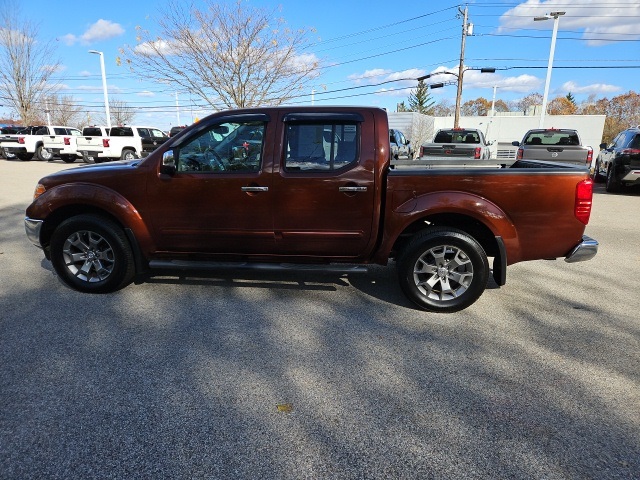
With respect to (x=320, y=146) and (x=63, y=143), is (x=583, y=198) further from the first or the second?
(x=63, y=143)

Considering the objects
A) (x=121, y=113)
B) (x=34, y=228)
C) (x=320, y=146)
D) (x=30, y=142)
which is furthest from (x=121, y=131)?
(x=121, y=113)

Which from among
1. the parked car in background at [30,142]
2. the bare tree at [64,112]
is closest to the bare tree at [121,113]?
the bare tree at [64,112]

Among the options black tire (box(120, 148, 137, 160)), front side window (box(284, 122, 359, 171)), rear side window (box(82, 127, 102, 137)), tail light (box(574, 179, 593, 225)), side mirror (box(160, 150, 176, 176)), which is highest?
rear side window (box(82, 127, 102, 137))

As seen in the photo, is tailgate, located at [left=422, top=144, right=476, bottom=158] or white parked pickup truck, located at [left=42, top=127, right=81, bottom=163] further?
white parked pickup truck, located at [left=42, top=127, right=81, bottom=163]

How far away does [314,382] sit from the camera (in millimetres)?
2865

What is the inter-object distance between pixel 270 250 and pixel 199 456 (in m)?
2.24

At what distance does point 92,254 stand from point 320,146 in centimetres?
259

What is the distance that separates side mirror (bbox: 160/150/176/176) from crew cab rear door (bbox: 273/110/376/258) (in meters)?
1.02

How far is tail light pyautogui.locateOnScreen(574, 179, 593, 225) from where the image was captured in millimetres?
3670

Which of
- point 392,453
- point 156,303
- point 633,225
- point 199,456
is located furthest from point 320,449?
point 633,225

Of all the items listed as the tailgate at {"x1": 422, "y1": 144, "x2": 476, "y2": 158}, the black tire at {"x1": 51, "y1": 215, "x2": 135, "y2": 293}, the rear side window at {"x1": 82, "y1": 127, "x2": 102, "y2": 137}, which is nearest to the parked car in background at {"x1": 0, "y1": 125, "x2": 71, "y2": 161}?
the rear side window at {"x1": 82, "y1": 127, "x2": 102, "y2": 137}

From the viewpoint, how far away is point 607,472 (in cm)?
210

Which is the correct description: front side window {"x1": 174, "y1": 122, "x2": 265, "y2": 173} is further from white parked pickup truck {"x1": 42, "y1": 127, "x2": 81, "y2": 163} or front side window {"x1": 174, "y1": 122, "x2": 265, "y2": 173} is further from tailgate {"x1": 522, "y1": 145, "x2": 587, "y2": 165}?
white parked pickup truck {"x1": 42, "y1": 127, "x2": 81, "y2": 163}

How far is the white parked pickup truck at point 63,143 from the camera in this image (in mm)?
20630
